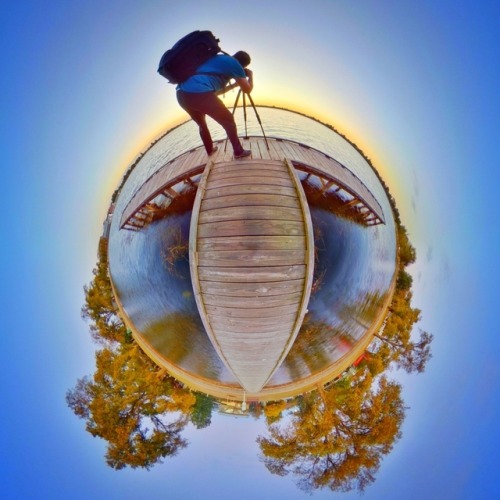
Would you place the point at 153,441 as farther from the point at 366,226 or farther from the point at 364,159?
the point at 364,159

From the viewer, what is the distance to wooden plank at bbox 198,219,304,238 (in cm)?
268

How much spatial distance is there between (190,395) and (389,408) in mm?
4724

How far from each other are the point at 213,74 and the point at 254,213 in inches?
48.5

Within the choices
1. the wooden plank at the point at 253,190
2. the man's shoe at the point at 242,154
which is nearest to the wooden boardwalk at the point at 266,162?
the man's shoe at the point at 242,154

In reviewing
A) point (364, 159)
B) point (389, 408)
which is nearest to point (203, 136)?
point (364, 159)

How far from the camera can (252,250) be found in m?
2.68

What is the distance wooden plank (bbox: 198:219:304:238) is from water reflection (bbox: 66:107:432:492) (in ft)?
1.47

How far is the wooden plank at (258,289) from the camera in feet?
8.99

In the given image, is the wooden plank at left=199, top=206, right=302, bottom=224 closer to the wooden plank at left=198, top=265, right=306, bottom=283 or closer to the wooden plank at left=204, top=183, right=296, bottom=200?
the wooden plank at left=204, top=183, right=296, bottom=200

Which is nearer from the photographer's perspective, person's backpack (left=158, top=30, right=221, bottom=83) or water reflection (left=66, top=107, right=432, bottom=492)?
person's backpack (left=158, top=30, right=221, bottom=83)

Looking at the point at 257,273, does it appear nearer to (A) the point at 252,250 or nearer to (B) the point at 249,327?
(A) the point at 252,250

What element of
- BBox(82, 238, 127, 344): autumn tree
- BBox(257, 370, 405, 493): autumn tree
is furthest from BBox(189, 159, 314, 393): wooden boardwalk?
BBox(82, 238, 127, 344): autumn tree

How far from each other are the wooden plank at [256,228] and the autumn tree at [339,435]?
14.9 feet

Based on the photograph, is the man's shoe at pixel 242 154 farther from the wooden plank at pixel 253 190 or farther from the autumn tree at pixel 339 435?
the autumn tree at pixel 339 435
